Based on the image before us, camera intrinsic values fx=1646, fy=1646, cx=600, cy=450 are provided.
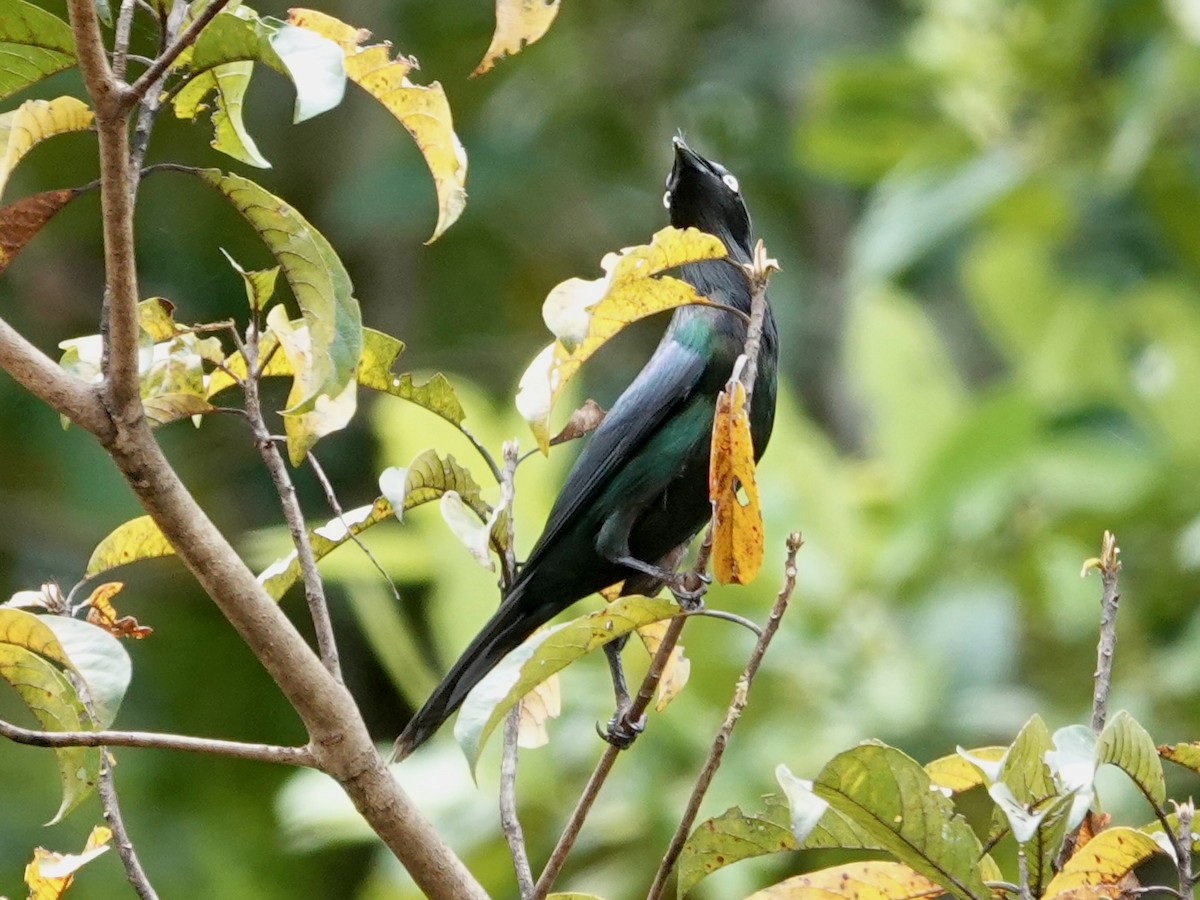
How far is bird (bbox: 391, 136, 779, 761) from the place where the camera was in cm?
291

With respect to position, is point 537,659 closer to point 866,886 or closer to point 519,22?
point 866,886

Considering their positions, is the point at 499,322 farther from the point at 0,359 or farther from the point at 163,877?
the point at 0,359

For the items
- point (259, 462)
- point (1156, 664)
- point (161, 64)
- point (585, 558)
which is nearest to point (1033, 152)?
point (1156, 664)

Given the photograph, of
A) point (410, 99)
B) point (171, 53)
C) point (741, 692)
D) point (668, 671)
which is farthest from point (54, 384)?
point (668, 671)

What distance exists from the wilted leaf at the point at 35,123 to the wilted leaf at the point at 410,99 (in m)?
0.27

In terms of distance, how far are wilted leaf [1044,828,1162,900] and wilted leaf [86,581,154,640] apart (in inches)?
43.7

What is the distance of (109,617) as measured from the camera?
2.09 metres

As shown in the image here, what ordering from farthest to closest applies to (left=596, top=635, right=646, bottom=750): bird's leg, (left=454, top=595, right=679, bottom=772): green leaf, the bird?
the bird
(left=596, top=635, right=646, bottom=750): bird's leg
(left=454, top=595, right=679, bottom=772): green leaf

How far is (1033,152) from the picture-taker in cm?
531

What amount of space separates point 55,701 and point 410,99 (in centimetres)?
80

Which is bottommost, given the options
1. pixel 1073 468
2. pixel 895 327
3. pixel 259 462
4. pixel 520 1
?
pixel 520 1

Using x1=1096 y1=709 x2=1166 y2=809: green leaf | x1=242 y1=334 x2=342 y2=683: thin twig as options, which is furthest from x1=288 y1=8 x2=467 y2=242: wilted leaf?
x1=1096 y1=709 x2=1166 y2=809: green leaf

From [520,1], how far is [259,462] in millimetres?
5719

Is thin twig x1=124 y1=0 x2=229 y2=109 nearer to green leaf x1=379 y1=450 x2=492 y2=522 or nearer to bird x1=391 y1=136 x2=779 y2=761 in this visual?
green leaf x1=379 y1=450 x2=492 y2=522
